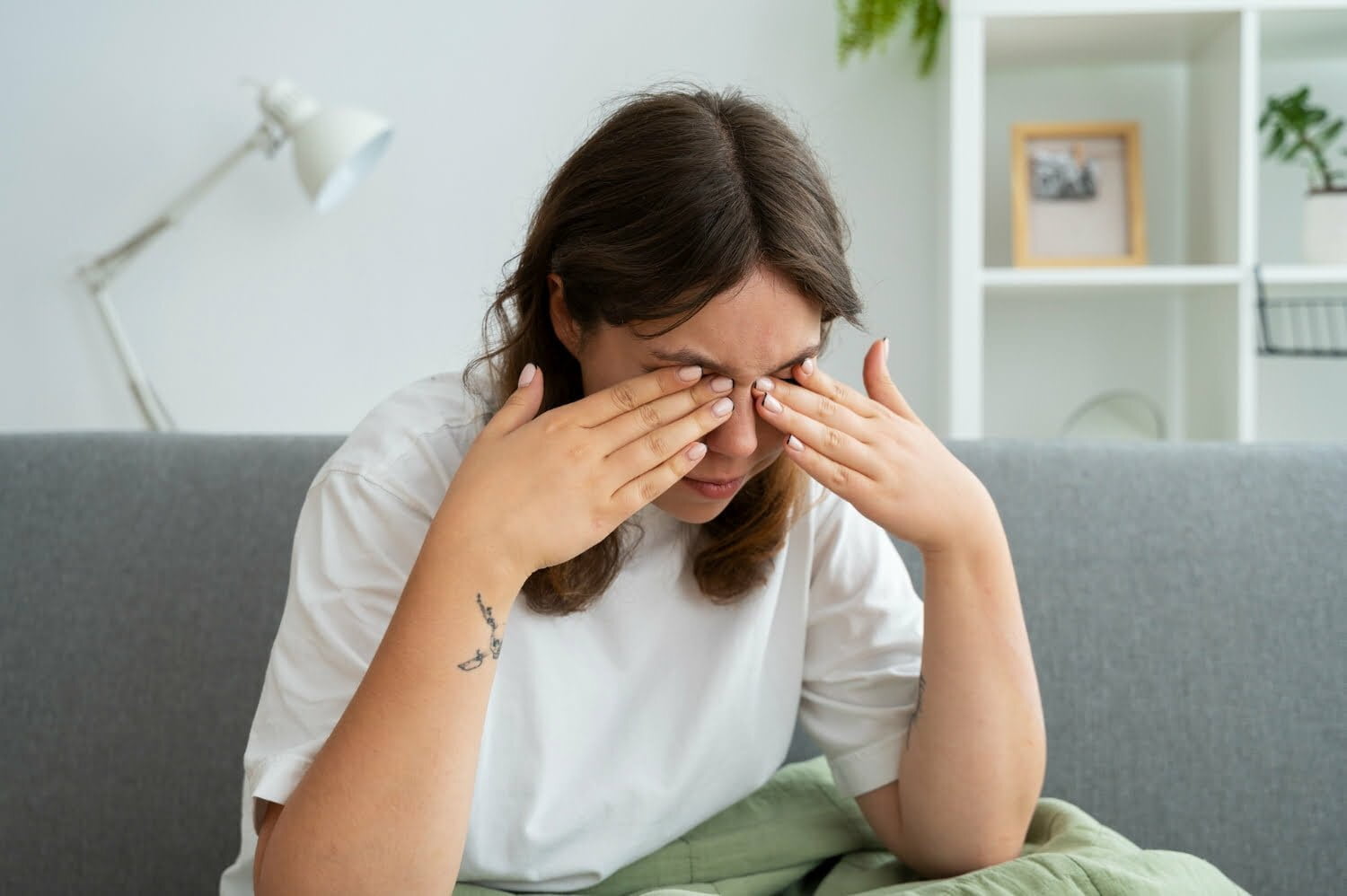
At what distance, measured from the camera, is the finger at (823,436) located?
981 millimetres

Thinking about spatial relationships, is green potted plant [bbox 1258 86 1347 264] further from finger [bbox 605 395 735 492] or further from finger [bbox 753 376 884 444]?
finger [bbox 605 395 735 492]

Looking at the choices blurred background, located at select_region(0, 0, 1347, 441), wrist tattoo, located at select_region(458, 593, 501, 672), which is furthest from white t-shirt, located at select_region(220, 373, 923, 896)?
blurred background, located at select_region(0, 0, 1347, 441)

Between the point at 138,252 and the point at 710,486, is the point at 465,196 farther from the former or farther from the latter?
the point at 710,486

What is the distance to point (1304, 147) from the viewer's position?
7.02 ft

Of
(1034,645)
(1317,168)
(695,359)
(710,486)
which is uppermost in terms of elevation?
(1317,168)

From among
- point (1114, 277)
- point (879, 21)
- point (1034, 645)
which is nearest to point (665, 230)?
point (1034, 645)

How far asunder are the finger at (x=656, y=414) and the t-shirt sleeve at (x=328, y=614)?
18cm

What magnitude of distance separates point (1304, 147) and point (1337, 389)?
1.54 ft

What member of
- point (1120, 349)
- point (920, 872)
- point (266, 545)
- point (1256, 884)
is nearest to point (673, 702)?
point (920, 872)

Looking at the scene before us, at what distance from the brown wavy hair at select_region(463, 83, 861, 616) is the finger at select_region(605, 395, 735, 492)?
7 centimetres

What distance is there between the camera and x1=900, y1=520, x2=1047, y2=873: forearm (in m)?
1.12

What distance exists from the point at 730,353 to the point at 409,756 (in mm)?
380

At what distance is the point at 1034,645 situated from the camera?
1.39 m

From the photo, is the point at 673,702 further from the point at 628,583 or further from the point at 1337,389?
the point at 1337,389
